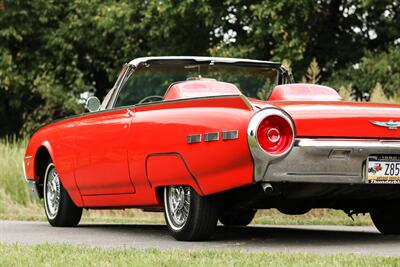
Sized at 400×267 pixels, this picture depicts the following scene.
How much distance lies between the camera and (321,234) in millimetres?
9383

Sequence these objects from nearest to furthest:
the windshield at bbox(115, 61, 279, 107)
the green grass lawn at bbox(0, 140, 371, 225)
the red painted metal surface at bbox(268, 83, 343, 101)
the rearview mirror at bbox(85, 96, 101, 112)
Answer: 1. the red painted metal surface at bbox(268, 83, 343, 101)
2. the windshield at bbox(115, 61, 279, 107)
3. the rearview mirror at bbox(85, 96, 101, 112)
4. the green grass lawn at bbox(0, 140, 371, 225)

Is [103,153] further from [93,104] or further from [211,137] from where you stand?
[211,137]

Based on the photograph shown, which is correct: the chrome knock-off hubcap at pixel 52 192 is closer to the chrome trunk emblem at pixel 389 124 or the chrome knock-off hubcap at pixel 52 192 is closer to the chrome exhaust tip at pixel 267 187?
the chrome exhaust tip at pixel 267 187

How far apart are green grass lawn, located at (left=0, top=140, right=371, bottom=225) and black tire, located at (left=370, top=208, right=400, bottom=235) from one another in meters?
2.26

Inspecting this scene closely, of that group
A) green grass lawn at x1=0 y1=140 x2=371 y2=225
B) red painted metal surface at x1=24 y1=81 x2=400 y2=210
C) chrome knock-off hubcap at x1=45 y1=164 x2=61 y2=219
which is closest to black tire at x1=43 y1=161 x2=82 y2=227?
chrome knock-off hubcap at x1=45 y1=164 x2=61 y2=219

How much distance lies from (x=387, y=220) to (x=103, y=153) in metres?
2.63

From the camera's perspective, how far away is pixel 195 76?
982 cm

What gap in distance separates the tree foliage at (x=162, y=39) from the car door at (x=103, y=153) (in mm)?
Answer: 14030

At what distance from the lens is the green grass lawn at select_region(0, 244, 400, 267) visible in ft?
20.2

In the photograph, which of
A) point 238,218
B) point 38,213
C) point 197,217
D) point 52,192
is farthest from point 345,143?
point 38,213

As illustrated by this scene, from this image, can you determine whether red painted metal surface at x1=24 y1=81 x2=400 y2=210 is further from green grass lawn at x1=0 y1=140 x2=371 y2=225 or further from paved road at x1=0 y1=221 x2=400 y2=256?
green grass lawn at x1=0 y1=140 x2=371 y2=225

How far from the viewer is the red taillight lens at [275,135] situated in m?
7.27

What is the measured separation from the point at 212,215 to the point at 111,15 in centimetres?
1997

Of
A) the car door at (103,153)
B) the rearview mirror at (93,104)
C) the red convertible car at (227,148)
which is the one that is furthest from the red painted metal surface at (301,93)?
the rearview mirror at (93,104)
